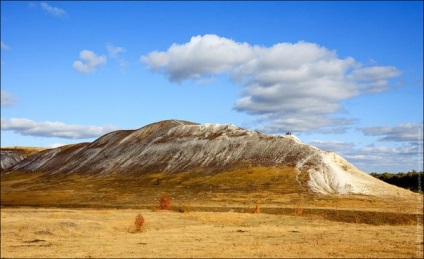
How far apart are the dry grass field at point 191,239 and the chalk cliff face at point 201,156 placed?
184 ft

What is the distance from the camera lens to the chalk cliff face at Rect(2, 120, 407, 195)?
11144 cm

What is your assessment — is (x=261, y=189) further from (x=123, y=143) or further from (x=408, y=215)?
(x=123, y=143)

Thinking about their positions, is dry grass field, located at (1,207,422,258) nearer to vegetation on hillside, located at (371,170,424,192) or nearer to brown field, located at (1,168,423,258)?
brown field, located at (1,168,423,258)

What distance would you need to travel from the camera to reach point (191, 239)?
4072cm

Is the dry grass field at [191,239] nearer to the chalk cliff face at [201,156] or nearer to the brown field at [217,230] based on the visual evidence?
the brown field at [217,230]

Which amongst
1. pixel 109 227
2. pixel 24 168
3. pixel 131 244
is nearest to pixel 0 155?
pixel 24 168

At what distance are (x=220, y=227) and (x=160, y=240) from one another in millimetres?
12582

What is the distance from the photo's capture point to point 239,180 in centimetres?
11725

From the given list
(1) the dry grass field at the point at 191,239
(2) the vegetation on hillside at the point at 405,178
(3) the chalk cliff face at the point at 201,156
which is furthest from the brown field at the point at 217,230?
(2) the vegetation on hillside at the point at 405,178

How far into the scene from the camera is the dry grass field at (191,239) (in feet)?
108

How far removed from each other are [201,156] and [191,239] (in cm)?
10405

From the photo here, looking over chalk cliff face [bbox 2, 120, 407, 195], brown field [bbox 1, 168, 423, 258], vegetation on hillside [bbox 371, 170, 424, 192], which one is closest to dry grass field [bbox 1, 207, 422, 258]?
brown field [bbox 1, 168, 423, 258]

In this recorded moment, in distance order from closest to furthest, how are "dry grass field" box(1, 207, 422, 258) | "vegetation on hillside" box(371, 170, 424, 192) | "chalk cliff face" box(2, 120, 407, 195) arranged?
"dry grass field" box(1, 207, 422, 258) → "chalk cliff face" box(2, 120, 407, 195) → "vegetation on hillside" box(371, 170, 424, 192)

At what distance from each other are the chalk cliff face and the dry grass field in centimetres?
5611
